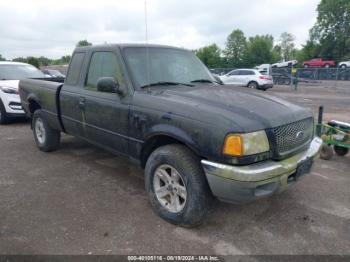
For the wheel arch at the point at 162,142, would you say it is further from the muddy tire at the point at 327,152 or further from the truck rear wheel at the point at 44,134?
the muddy tire at the point at 327,152

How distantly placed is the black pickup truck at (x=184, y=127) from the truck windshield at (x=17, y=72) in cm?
472

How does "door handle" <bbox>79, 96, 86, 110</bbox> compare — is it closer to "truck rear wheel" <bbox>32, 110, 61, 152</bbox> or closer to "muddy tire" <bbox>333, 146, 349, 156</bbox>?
"truck rear wheel" <bbox>32, 110, 61, 152</bbox>

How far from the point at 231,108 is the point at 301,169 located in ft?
3.16

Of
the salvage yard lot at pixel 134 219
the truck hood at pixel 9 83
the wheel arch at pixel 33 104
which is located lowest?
the salvage yard lot at pixel 134 219

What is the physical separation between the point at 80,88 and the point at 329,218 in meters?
3.58

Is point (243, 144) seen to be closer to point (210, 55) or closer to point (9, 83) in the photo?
point (9, 83)

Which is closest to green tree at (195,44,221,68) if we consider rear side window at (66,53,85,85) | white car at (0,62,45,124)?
white car at (0,62,45,124)

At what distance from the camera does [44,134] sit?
17.4 feet

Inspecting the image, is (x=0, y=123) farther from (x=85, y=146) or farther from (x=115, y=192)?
(x=115, y=192)

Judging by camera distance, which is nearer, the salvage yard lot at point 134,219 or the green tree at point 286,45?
A: the salvage yard lot at point 134,219

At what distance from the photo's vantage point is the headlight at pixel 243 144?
252 centimetres

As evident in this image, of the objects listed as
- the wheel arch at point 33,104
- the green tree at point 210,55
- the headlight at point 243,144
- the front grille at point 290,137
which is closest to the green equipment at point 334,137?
the front grille at point 290,137

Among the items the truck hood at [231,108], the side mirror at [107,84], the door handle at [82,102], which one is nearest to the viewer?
the truck hood at [231,108]

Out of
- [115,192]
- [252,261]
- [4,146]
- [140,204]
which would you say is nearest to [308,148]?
[252,261]
